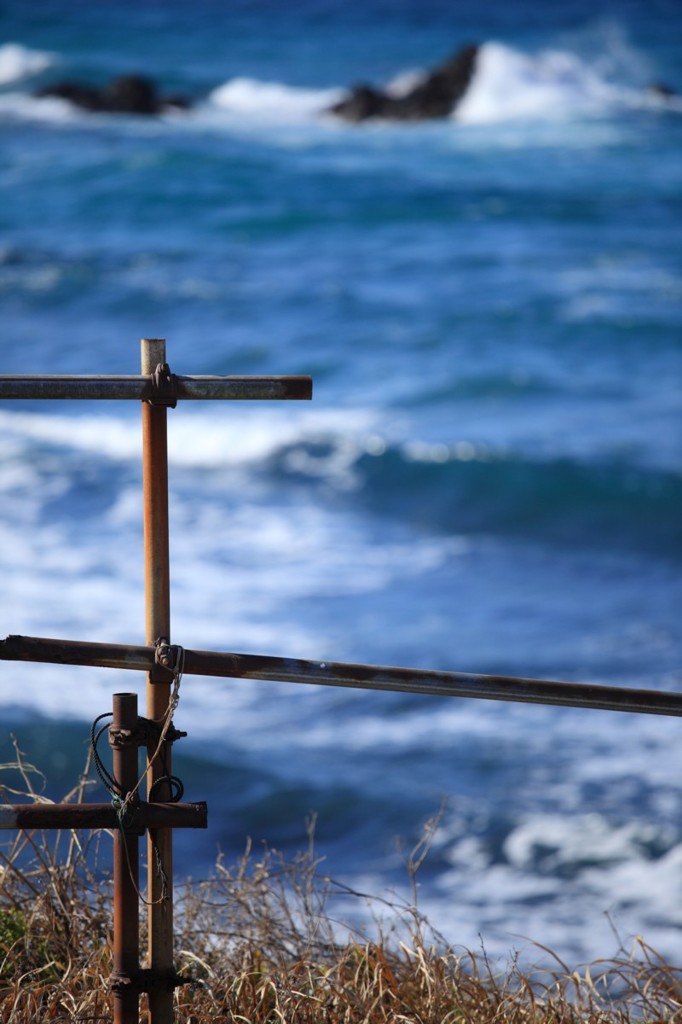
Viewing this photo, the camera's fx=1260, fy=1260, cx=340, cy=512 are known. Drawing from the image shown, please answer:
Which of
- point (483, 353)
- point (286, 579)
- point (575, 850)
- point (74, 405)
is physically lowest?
point (575, 850)

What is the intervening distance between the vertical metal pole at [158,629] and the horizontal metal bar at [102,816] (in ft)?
0.11

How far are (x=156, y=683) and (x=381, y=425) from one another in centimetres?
783

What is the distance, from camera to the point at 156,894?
4.88 ft

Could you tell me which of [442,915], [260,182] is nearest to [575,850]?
[442,915]

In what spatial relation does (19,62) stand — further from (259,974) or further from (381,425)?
(259,974)

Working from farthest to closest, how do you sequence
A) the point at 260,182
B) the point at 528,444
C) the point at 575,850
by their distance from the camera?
the point at 260,182 < the point at 528,444 < the point at 575,850

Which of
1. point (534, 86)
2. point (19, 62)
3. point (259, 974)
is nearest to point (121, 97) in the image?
point (19, 62)

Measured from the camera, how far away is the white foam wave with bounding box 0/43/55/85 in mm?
11656

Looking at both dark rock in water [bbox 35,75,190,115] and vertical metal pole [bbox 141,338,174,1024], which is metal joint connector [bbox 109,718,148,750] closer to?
vertical metal pole [bbox 141,338,174,1024]

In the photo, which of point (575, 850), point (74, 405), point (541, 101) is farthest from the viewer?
point (541, 101)

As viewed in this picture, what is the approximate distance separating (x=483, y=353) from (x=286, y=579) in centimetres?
493

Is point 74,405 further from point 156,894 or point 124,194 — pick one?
point 156,894

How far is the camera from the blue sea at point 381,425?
4070mm

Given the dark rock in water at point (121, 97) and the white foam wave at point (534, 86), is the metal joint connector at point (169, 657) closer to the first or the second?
the white foam wave at point (534, 86)
